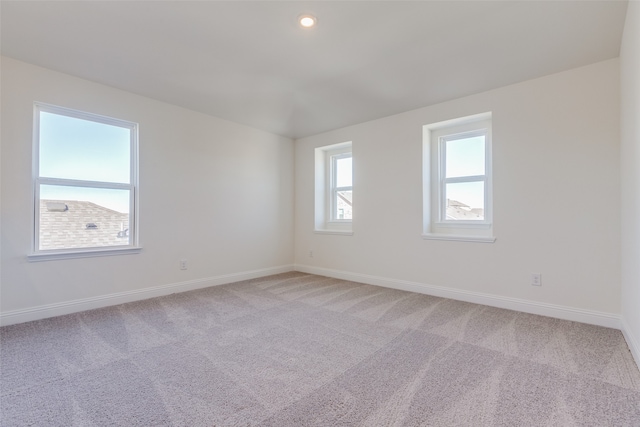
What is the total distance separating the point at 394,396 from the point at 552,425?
2.39ft

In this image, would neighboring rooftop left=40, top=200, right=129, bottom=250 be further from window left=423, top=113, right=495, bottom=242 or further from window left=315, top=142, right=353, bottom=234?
window left=423, top=113, right=495, bottom=242

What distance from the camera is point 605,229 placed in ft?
8.47

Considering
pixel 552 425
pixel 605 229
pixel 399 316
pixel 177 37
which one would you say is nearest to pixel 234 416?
pixel 552 425

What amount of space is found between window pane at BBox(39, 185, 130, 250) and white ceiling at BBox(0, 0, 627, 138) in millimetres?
1208

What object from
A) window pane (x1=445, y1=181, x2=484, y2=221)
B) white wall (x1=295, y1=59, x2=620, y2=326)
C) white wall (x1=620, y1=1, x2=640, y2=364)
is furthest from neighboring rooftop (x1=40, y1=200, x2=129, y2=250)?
white wall (x1=620, y1=1, x2=640, y2=364)

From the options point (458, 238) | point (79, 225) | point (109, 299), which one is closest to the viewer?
point (79, 225)

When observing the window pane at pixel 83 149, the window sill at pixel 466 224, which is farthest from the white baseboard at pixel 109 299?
the window sill at pixel 466 224

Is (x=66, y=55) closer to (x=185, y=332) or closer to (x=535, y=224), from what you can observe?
(x=185, y=332)

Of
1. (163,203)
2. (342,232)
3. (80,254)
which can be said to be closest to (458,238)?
(342,232)

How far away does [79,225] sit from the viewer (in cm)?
Answer: 303

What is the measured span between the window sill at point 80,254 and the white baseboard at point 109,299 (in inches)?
17.6

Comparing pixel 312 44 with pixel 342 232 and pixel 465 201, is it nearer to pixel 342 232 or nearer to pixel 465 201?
pixel 465 201

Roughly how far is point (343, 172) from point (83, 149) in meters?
3.51

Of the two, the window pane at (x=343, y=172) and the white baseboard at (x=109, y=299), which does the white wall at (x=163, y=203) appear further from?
the window pane at (x=343, y=172)
